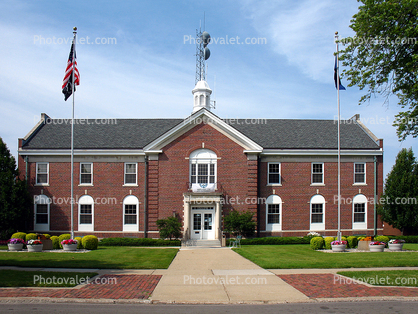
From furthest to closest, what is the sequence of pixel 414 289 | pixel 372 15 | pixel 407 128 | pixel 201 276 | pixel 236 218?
pixel 236 218, pixel 407 128, pixel 372 15, pixel 201 276, pixel 414 289

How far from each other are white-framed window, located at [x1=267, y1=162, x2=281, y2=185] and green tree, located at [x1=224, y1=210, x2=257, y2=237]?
3.89m

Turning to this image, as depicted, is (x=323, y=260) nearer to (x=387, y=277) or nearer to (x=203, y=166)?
(x=387, y=277)

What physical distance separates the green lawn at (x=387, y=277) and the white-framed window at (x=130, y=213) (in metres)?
20.1

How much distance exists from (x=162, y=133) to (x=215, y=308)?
2513 cm

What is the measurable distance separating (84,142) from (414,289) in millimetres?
28029

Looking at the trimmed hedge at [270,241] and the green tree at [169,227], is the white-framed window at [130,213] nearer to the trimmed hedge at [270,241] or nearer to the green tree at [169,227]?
the green tree at [169,227]

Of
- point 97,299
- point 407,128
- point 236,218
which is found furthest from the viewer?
point 236,218

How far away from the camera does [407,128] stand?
18359 millimetres

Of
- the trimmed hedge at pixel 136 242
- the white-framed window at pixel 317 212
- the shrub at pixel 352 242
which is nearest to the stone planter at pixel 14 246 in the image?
the trimmed hedge at pixel 136 242

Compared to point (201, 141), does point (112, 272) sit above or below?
below

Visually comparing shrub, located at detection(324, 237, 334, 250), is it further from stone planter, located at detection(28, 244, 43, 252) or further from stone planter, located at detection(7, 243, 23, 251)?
stone planter, located at detection(7, 243, 23, 251)

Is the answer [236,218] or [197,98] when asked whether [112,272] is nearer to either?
[236,218]

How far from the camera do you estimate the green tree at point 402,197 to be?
31.7 meters

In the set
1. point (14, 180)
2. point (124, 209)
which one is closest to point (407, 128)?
point (124, 209)
